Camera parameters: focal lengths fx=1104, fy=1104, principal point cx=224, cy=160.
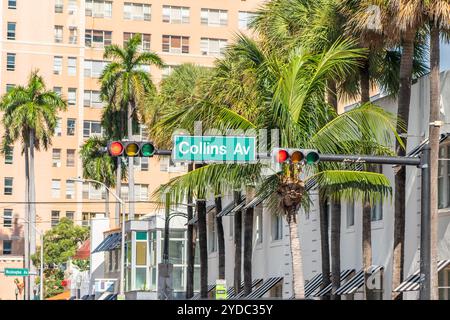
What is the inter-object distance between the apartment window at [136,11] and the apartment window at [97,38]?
10.1 ft

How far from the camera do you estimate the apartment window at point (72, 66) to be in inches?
5039

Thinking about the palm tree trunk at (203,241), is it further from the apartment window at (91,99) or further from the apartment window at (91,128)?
the apartment window at (91,99)

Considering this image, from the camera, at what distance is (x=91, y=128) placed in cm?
12900

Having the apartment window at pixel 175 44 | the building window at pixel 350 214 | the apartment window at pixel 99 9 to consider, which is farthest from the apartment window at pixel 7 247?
the building window at pixel 350 214

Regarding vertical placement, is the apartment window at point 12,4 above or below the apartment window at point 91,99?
above

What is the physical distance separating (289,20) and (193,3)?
296ft

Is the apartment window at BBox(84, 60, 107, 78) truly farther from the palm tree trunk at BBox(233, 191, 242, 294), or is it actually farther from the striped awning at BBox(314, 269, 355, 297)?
the striped awning at BBox(314, 269, 355, 297)

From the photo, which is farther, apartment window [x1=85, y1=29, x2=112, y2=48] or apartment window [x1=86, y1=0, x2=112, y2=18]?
apartment window [x1=85, y1=29, x2=112, y2=48]

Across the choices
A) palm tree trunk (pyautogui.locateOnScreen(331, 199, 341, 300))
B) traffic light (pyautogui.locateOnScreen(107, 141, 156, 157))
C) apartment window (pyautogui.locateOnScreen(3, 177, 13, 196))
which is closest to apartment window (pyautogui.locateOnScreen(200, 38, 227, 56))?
apartment window (pyautogui.locateOnScreen(3, 177, 13, 196))

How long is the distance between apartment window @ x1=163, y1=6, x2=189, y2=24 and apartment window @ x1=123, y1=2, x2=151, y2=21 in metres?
2.08

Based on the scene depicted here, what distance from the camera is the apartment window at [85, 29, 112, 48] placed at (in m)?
128

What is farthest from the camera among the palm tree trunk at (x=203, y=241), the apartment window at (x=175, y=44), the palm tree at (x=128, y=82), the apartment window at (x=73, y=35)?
the apartment window at (x=175, y=44)

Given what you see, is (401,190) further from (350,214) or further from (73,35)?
(73,35)

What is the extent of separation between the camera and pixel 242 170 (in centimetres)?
3139
